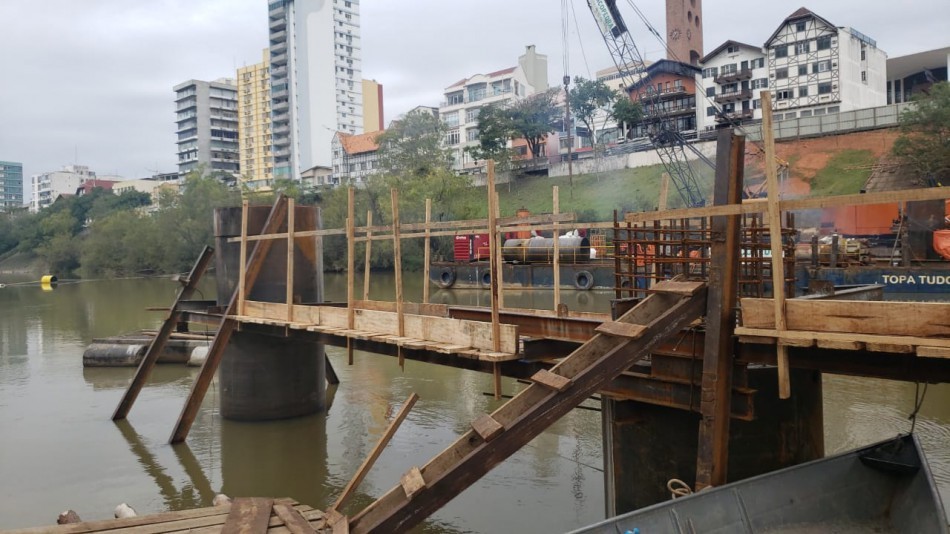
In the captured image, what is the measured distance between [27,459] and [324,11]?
10891 centimetres

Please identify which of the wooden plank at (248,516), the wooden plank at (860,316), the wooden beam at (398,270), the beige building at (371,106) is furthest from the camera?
the beige building at (371,106)

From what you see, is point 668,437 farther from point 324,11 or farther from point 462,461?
point 324,11

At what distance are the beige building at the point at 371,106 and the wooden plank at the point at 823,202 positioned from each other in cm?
11491

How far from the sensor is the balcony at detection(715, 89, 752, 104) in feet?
225

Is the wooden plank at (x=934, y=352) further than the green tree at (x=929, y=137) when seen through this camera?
No

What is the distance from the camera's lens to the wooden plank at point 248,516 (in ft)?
21.6

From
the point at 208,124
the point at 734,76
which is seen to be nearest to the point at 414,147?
the point at 734,76

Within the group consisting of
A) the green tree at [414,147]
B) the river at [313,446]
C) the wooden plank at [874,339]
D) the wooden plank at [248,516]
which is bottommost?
the river at [313,446]

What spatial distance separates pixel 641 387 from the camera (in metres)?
7.67

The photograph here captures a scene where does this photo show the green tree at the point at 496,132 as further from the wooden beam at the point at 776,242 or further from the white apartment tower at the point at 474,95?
the wooden beam at the point at 776,242

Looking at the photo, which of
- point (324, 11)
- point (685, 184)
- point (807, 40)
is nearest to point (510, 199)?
point (685, 184)

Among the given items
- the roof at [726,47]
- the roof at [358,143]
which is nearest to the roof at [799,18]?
the roof at [726,47]

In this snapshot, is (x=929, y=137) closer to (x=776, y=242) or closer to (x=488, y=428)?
(x=776, y=242)

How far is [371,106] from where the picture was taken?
121 m
